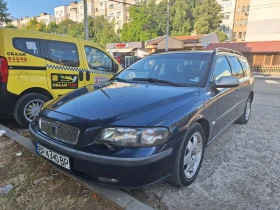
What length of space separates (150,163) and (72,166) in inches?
29.7

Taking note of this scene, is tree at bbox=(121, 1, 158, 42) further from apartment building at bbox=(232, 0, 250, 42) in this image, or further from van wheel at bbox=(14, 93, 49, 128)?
van wheel at bbox=(14, 93, 49, 128)

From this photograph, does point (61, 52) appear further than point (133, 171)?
Yes

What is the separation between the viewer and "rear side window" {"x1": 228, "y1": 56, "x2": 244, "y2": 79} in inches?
154

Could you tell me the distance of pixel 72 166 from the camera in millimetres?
2041

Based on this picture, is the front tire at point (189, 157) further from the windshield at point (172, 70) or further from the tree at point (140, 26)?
the tree at point (140, 26)

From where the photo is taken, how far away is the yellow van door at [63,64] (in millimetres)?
4336

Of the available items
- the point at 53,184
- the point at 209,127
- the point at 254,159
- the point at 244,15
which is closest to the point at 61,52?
the point at 53,184

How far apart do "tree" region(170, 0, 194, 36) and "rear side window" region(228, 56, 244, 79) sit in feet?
144

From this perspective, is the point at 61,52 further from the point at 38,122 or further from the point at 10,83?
the point at 38,122

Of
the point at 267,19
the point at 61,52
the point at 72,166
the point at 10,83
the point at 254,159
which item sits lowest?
the point at 254,159

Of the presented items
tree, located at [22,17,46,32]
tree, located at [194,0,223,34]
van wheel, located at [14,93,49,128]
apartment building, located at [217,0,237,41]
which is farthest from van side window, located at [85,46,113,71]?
tree, located at [22,17,46,32]

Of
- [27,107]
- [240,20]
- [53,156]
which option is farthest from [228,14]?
[53,156]

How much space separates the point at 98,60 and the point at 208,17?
43.5m

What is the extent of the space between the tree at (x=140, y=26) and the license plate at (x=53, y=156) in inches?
1707
